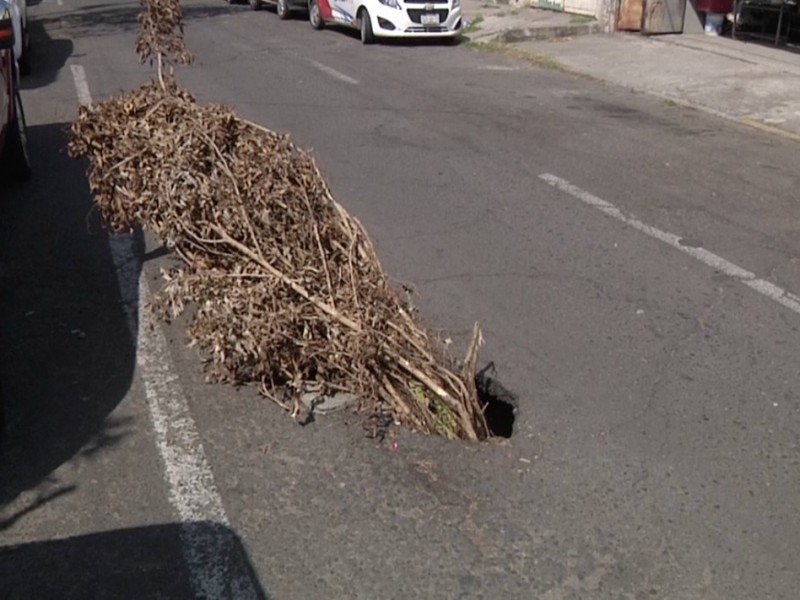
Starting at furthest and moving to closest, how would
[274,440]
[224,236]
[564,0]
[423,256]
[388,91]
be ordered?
[564,0] < [388,91] < [423,256] < [224,236] < [274,440]

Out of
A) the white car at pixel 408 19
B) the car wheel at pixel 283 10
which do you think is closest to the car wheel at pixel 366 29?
the white car at pixel 408 19

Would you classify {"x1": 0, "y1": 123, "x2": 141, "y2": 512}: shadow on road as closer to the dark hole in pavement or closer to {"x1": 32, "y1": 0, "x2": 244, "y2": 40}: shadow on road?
the dark hole in pavement

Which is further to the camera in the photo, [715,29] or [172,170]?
[715,29]

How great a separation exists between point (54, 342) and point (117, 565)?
234cm

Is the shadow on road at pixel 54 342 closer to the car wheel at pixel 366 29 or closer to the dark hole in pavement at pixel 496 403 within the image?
the dark hole in pavement at pixel 496 403

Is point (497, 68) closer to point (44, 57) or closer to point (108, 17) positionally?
point (44, 57)

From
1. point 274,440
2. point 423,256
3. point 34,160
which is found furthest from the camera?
point 34,160

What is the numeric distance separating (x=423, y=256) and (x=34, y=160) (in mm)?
4638

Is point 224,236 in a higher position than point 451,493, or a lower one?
higher

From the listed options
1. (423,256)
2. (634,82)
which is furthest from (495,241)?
(634,82)

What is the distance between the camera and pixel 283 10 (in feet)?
80.8

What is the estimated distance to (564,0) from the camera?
2236 centimetres

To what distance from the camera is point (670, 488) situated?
4738 mm

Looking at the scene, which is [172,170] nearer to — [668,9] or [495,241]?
[495,241]
